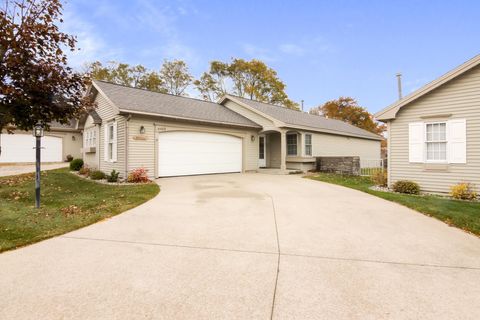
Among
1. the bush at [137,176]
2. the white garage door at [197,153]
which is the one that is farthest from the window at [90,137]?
the bush at [137,176]

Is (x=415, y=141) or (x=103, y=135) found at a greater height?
(x=103, y=135)

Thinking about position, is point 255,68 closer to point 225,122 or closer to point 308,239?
point 225,122

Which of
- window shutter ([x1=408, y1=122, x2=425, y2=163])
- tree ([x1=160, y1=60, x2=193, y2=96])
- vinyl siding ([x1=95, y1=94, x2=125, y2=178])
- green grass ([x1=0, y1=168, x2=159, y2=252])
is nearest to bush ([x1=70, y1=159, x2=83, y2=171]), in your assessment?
vinyl siding ([x1=95, y1=94, x2=125, y2=178])

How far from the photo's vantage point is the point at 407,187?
30.0 feet

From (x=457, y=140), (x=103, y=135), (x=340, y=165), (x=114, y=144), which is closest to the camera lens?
(x=457, y=140)

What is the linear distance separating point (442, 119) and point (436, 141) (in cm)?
79

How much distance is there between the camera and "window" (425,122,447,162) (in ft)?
28.9

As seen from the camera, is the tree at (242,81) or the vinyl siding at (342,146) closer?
the vinyl siding at (342,146)

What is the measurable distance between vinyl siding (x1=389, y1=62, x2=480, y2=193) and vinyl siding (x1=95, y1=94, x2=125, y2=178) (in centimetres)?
1141

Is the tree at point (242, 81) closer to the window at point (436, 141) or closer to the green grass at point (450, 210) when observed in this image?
the window at point (436, 141)

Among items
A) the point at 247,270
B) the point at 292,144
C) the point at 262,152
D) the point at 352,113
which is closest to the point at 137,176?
the point at 247,270

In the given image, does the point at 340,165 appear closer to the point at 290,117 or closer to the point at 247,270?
the point at 290,117

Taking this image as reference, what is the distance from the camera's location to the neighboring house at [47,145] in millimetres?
19453

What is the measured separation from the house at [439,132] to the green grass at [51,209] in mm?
9332
